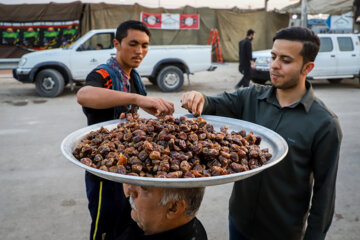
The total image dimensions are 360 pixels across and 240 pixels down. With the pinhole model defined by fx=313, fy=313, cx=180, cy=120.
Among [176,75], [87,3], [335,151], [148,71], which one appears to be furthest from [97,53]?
[335,151]

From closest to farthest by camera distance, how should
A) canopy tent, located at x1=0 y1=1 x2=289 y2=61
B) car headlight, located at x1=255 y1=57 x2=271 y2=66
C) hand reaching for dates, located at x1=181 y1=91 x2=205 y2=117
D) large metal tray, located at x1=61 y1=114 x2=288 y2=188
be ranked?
large metal tray, located at x1=61 y1=114 x2=288 y2=188 < hand reaching for dates, located at x1=181 y1=91 x2=205 y2=117 < car headlight, located at x1=255 y1=57 x2=271 y2=66 < canopy tent, located at x1=0 y1=1 x2=289 y2=61

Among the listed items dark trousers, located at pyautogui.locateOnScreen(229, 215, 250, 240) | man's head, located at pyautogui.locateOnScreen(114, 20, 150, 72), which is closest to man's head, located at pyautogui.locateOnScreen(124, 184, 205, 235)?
dark trousers, located at pyautogui.locateOnScreen(229, 215, 250, 240)

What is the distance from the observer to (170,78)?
11.4 meters

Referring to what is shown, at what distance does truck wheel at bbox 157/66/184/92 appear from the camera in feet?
36.8

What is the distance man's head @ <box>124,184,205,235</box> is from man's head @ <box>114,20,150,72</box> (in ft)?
4.45

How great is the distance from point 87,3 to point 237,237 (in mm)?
17815

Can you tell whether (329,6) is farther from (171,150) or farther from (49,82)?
(171,150)

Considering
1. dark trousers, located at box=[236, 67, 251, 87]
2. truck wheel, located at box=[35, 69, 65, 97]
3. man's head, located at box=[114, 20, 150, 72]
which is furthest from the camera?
dark trousers, located at box=[236, 67, 251, 87]

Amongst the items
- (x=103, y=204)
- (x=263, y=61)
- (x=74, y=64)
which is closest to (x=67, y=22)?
(x=74, y=64)

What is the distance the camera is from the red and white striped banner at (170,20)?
1852 cm

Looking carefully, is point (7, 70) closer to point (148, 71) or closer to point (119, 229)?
point (148, 71)

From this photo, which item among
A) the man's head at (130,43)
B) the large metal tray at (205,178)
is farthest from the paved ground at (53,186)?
the man's head at (130,43)

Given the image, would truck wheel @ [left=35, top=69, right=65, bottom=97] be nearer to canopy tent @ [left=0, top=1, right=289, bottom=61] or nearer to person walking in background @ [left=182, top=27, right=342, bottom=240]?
canopy tent @ [left=0, top=1, right=289, bottom=61]

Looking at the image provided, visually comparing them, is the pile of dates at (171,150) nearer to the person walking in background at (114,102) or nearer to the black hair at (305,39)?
the person walking in background at (114,102)
